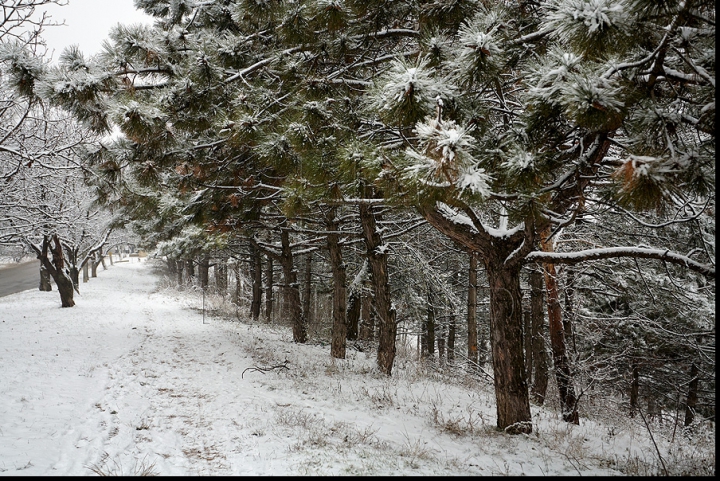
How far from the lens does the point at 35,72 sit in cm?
464

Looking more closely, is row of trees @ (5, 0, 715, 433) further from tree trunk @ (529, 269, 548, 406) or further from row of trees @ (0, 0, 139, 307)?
tree trunk @ (529, 269, 548, 406)

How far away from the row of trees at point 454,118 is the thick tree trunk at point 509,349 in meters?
0.02

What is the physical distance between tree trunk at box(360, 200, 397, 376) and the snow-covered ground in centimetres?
56

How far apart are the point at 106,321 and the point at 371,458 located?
1350cm

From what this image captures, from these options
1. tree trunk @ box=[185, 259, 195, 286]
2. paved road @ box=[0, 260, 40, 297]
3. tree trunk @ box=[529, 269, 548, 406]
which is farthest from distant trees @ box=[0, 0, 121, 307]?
tree trunk @ box=[529, 269, 548, 406]

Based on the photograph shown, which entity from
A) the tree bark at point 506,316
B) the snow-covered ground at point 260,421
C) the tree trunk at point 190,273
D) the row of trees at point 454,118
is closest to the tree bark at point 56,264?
the snow-covered ground at point 260,421

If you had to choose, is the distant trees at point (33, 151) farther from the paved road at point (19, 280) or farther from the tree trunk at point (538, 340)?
the tree trunk at point (538, 340)

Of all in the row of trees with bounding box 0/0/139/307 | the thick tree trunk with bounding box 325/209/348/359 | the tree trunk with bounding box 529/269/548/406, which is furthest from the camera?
the thick tree trunk with bounding box 325/209/348/359

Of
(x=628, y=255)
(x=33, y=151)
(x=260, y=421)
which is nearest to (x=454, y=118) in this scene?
(x=628, y=255)

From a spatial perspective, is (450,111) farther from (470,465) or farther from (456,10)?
(470,465)

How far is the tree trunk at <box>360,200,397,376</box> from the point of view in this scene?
8.73 m

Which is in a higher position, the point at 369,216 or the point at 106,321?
the point at 369,216

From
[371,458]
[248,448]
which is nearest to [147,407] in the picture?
[248,448]

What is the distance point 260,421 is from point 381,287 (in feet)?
13.7
